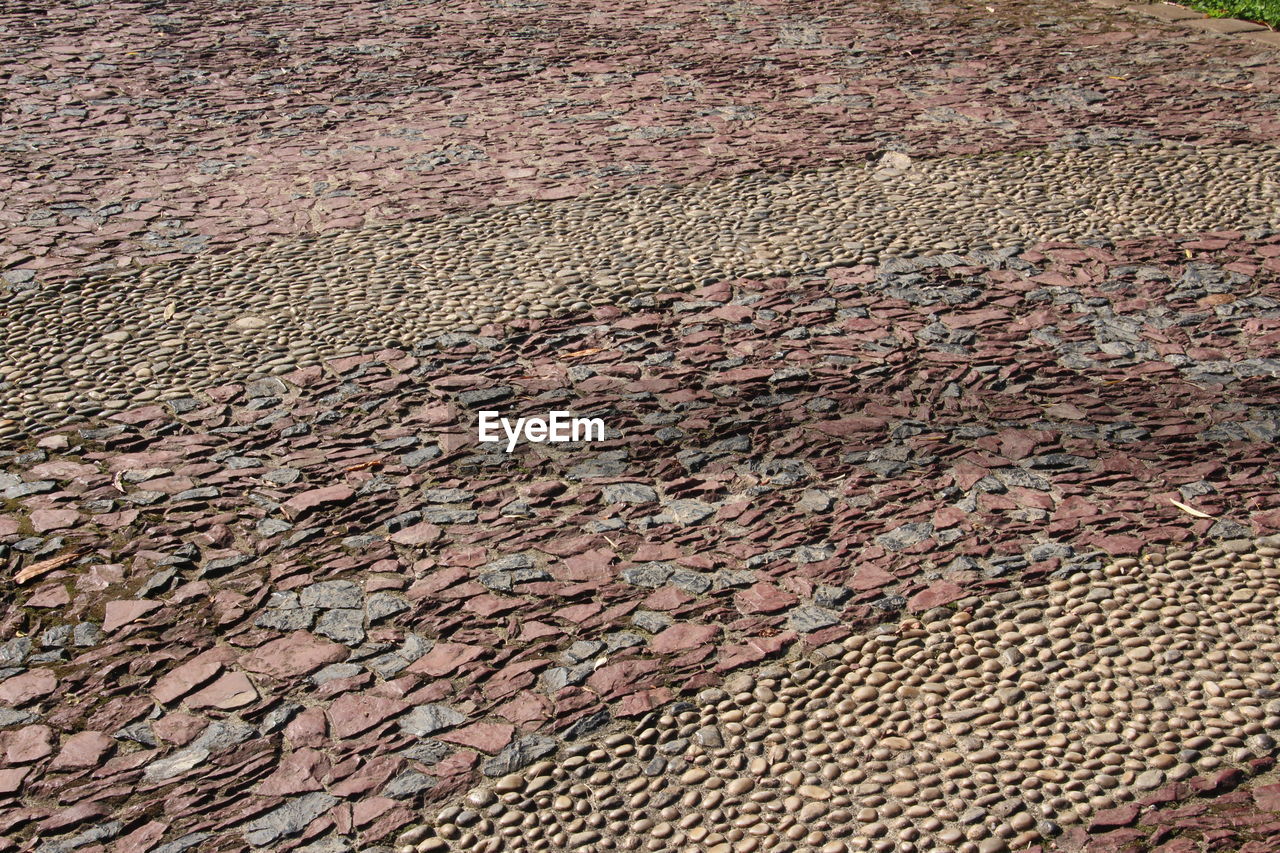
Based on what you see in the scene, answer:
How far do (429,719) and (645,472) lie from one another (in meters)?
1.03

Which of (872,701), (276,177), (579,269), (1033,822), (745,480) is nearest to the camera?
(1033,822)

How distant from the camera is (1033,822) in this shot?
2217 millimetres

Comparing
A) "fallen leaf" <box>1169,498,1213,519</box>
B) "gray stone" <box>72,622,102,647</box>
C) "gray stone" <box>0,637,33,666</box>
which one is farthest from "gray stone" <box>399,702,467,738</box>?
"fallen leaf" <box>1169,498,1213,519</box>

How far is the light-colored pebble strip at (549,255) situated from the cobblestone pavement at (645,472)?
0.02 meters

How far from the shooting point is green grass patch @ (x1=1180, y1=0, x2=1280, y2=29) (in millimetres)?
6977

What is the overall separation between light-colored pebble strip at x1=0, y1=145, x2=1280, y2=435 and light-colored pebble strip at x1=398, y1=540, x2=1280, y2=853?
1.89 meters

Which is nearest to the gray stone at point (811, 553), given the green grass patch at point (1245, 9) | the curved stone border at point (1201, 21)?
the curved stone border at point (1201, 21)

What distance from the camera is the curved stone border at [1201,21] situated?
6.85 m

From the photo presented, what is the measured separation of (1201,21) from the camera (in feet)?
23.4

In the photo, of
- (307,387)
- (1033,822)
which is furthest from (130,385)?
(1033,822)

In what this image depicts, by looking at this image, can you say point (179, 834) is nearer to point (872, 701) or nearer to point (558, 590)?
point (558, 590)

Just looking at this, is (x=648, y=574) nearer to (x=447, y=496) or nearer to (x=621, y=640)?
(x=621, y=640)

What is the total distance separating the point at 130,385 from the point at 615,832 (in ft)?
7.44

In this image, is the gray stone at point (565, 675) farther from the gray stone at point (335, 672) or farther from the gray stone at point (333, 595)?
the gray stone at point (333, 595)
